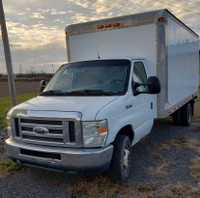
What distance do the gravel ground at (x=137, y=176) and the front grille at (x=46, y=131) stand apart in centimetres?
94

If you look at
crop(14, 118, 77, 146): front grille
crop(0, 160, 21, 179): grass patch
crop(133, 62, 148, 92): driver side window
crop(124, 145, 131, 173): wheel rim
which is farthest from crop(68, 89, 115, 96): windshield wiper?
crop(0, 160, 21, 179): grass patch

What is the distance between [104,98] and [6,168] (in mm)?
2667

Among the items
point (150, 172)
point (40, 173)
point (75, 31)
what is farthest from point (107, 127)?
point (75, 31)

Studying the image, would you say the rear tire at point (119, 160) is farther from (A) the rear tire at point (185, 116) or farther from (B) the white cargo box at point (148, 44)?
(A) the rear tire at point (185, 116)

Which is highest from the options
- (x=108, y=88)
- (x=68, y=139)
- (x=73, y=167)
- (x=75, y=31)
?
(x=75, y=31)

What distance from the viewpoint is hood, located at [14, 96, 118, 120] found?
129 inches

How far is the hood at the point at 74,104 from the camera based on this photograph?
10.8 feet

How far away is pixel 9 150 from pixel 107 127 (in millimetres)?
1714

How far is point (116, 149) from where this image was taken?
12.1ft

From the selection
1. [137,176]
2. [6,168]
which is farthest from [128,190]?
[6,168]

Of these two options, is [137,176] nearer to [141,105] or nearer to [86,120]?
[141,105]

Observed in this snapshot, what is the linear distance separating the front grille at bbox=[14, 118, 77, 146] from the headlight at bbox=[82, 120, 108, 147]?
0.17 meters

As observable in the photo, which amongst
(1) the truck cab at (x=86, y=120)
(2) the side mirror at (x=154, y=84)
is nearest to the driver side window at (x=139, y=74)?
(1) the truck cab at (x=86, y=120)

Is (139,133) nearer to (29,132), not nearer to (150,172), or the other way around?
(150,172)
